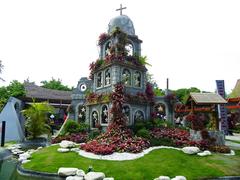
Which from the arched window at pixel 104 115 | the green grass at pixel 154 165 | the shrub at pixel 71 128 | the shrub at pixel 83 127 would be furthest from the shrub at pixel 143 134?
the shrub at pixel 71 128

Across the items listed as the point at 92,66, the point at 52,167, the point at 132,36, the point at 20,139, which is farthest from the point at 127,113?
the point at 20,139

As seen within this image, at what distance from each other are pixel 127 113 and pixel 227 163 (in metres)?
8.93

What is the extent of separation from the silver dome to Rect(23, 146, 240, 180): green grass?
12.2m

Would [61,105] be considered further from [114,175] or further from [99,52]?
[114,175]

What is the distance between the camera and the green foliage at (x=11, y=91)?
98.9 feet

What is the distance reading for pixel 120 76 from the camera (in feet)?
65.1

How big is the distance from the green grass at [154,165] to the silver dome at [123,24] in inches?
482

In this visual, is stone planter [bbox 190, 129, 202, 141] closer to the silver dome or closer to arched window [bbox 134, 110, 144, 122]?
arched window [bbox 134, 110, 144, 122]

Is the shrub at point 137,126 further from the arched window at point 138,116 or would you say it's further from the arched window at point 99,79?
the arched window at point 99,79

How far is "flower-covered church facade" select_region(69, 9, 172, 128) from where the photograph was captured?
19906 mm

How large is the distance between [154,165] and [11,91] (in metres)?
27.0

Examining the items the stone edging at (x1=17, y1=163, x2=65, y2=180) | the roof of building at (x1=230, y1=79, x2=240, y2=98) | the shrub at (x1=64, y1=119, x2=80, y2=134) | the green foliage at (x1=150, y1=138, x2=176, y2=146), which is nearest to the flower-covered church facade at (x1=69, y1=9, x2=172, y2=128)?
the shrub at (x1=64, y1=119, x2=80, y2=134)

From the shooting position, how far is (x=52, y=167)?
12.7m

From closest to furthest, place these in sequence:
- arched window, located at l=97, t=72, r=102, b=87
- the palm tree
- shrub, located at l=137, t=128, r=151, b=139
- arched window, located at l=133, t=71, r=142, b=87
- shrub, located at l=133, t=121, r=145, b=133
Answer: shrub, located at l=137, t=128, r=151, b=139 → shrub, located at l=133, t=121, r=145, b=133 → arched window, located at l=133, t=71, r=142, b=87 → arched window, located at l=97, t=72, r=102, b=87 → the palm tree
